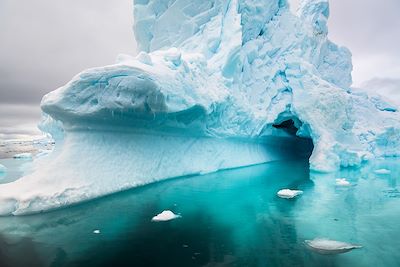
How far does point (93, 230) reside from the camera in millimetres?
5910

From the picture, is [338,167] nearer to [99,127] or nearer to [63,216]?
[99,127]

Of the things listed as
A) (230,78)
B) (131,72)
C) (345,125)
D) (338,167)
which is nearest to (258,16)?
(230,78)

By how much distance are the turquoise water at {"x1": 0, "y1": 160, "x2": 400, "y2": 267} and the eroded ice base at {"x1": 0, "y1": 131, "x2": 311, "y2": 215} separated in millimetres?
430

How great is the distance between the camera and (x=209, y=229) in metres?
5.96

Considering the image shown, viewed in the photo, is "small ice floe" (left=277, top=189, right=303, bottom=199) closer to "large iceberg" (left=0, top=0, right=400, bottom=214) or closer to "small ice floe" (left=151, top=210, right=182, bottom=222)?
"small ice floe" (left=151, top=210, right=182, bottom=222)

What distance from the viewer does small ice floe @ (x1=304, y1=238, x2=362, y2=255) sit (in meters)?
4.79

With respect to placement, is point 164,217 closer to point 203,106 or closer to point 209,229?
point 209,229

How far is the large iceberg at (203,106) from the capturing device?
8938 millimetres

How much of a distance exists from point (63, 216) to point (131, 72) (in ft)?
13.7

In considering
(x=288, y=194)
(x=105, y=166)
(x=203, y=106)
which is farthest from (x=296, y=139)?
(x=105, y=166)

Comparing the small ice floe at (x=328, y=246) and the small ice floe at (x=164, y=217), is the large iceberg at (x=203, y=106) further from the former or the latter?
the small ice floe at (x=328, y=246)

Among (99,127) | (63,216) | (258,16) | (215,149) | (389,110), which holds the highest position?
(258,16)

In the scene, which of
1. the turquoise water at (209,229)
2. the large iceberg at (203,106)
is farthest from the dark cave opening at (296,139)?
the turquoise water at (209,229)

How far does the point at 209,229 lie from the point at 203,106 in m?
6.57
